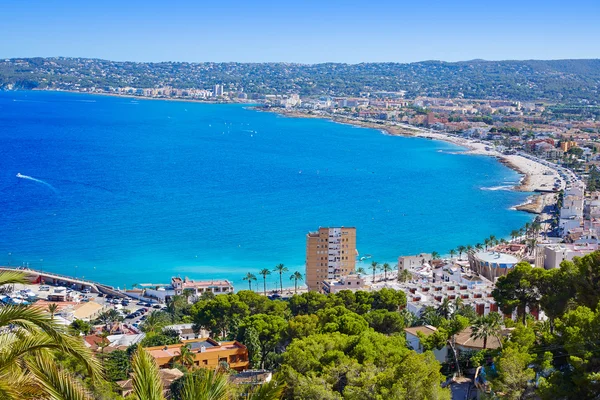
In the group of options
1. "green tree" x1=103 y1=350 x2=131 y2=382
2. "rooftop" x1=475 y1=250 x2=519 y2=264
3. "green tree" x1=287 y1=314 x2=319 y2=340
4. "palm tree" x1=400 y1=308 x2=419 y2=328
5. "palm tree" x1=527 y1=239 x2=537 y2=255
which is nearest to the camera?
"green tree" x1=103 y1=350 x2=131 y2=382

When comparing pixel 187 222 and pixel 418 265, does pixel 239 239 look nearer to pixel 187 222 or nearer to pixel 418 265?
pixel 187 222

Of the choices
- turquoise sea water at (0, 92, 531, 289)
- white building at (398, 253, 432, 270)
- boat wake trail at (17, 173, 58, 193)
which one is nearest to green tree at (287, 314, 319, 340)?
turquoise sea water at (0, 92, 531, 289)

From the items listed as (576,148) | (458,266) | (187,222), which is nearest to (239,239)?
(187,222)

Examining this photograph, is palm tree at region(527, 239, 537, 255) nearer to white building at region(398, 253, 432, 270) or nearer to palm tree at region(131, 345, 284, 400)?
white building at region(398, 253, 432, 270)

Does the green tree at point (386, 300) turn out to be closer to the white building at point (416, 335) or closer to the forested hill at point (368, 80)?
the white building at point (416, 335)

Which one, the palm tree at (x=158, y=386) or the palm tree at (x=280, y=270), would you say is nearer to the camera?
the palm tree at (x=158, y=386)

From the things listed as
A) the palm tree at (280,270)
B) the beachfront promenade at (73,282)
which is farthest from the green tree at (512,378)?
the beachfront promenade at (73,282)

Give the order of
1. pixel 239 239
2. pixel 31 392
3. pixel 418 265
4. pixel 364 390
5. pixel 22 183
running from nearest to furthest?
pixel 31 392
pixel 364 390
pixel 418 265
pixel 239 239
pixel 22 183
